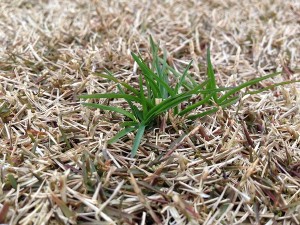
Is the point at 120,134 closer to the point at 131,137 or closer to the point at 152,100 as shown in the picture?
the point at 131,137

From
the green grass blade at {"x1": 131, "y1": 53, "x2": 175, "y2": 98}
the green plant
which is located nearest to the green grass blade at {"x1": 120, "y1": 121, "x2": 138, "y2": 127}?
the green plant

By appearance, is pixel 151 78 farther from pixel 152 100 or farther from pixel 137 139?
pixel 137 139

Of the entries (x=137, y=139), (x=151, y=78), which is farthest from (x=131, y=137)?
(x=151, y=78)

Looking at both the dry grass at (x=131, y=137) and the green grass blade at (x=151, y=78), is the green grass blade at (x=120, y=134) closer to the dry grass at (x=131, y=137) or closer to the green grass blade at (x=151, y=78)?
the dry grass at (x=131, y=137)

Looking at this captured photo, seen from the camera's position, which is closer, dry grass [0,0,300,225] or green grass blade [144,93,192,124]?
dry grass [0,0,300,225]

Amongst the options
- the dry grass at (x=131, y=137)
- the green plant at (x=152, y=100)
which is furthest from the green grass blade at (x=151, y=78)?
the dry grass at (x=131, y=137)

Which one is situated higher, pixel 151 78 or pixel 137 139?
pixel 151 78

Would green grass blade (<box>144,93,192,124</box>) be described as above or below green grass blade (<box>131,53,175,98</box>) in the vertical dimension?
below

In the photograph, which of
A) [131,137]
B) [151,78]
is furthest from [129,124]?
[151,78]

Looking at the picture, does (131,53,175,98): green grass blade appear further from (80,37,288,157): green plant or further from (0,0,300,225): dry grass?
(0,0,300,225): dry grass
